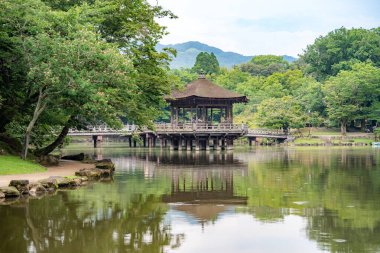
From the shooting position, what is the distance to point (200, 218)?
13.6m

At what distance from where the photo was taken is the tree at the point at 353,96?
75.8m

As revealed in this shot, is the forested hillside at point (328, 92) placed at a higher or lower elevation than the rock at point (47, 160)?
higher

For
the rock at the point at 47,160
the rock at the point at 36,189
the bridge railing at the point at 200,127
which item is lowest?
the rock at the point at 36,189

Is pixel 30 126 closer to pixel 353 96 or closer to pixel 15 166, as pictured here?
pixel 15 166

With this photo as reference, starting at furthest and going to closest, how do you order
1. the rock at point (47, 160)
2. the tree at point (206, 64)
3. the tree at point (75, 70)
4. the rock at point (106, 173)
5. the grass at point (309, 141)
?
1. the tree at point (206, 64)
2. the grass at point (309, 141)
3. the rock at point (47, 160)
4. the rock at point (106, 173)
5. the tree at point (75, 70)

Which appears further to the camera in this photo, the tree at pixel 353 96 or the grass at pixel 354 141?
the tree at pixel 353 96

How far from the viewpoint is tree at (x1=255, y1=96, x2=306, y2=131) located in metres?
73.9

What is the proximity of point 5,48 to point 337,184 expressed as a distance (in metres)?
15.9

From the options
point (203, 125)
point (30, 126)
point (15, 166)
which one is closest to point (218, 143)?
point (203, 125)

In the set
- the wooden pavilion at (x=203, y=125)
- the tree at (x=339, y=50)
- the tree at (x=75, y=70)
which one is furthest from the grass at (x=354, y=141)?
the tree at (x=75, y=70)

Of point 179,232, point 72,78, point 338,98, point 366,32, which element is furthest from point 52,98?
point 366,32

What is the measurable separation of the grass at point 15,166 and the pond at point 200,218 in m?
3.38

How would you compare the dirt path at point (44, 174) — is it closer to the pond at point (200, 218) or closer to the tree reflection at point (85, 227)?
the pond at point (200, 218)

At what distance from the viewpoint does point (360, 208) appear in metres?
14.8
